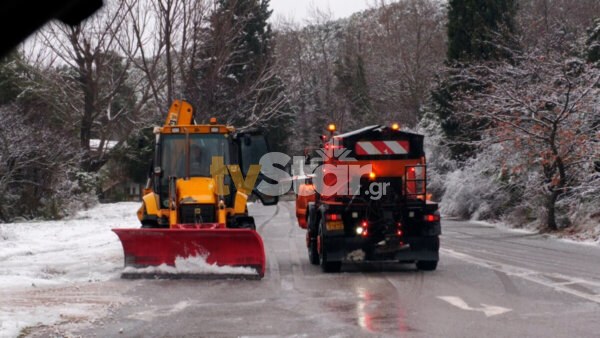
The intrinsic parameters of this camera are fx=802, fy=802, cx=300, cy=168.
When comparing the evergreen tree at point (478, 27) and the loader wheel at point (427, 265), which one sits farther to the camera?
the evergreen tree at point (478, 27)

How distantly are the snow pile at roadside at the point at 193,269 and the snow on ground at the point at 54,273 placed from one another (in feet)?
2.00

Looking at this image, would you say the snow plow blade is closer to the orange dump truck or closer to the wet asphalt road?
the wet asphalt road

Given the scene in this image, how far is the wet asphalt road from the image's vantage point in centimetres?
892

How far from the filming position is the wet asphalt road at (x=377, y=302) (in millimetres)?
8922

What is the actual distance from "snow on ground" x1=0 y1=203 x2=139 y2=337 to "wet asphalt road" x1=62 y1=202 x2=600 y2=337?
0.57 metres

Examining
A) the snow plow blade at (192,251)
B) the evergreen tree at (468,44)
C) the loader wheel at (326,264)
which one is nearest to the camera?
the snow plow blade at (192,251)

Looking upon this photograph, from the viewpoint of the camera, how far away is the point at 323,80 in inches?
3172

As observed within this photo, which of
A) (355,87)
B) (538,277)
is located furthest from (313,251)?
(355,87)

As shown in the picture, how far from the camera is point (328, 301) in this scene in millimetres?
11016

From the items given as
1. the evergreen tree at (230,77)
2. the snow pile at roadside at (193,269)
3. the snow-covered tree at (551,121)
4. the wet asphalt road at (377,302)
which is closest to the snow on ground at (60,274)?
the snow pile at roadside at (193,269)

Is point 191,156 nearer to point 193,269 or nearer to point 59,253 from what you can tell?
point 193,269

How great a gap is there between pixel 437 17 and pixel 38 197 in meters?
46.3

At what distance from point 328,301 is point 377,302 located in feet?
2.20

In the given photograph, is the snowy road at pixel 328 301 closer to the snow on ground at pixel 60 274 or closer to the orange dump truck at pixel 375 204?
the snow on ground at pixel 60 274
